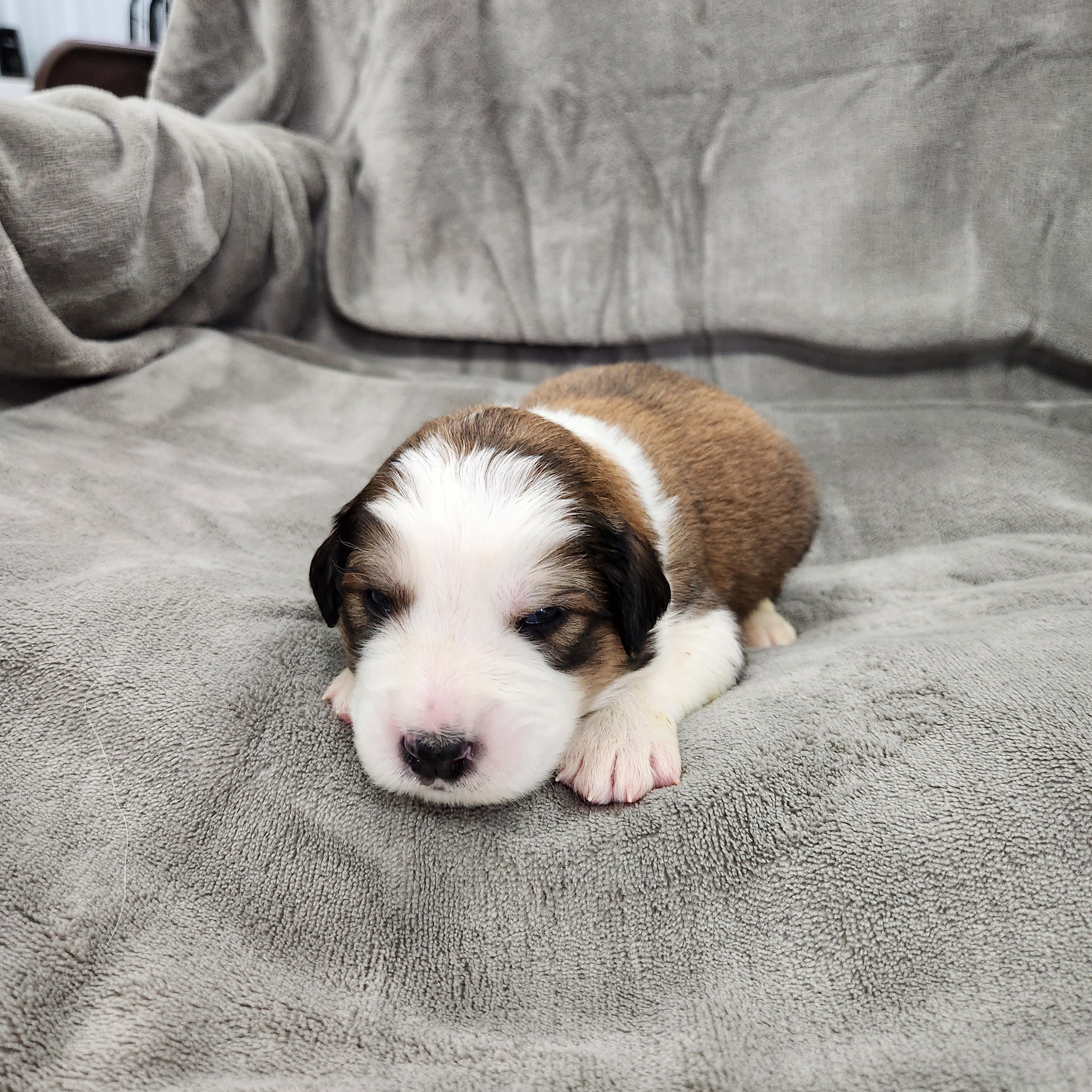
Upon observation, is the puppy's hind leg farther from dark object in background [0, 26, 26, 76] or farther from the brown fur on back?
dark object in background [0, 26, 26, 76]

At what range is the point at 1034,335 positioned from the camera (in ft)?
13.1

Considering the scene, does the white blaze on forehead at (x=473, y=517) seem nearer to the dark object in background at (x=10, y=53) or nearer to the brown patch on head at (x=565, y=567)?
the brown patch on head at (x=565, y=567)

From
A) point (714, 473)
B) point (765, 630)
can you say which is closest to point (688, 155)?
point (714, 473)

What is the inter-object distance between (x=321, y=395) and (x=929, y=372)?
10.1ft

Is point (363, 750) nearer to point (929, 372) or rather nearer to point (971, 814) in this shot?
point (971, 814)

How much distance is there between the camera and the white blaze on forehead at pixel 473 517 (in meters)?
1.84

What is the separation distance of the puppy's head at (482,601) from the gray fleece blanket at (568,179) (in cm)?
208

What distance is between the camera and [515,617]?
6.11 ft

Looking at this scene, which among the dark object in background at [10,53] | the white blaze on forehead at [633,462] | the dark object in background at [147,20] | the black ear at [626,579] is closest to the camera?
the black ear at [626,579]

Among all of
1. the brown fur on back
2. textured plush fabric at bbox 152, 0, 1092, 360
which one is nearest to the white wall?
textured plush fabric at bbox 152, 0, 1092, 360

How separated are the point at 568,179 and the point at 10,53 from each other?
349 inches

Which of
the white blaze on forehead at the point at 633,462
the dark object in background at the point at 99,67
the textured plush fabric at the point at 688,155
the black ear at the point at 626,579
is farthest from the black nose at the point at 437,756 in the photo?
the dark object in background at the point at 99,67

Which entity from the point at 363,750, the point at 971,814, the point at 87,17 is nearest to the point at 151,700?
the point at 363,750

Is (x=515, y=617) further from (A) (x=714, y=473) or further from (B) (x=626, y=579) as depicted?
(A) (x=714, y=473)
